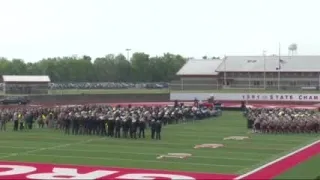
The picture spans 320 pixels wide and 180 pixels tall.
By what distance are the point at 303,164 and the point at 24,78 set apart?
5109 cm

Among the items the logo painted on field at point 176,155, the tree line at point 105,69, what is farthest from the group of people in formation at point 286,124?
the tree line at point 105,69

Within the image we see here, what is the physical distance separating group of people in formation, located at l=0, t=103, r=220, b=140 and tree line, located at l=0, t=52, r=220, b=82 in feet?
297

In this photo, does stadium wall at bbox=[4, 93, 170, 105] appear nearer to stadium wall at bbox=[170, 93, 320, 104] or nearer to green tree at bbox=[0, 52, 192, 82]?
stadium wall at bbox=[170, 93, 320, 104]

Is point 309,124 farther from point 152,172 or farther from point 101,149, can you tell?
point 152,172

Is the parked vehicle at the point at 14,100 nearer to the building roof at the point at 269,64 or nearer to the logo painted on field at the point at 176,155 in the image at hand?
the building roof at the point at 269,64

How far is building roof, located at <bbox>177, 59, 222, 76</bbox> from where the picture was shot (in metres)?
80.4

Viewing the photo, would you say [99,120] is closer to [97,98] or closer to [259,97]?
[259,97]

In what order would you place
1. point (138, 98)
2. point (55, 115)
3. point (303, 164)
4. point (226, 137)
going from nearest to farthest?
point (303, 164) < point (226, 137) < point (55, 115) < point (138, 98)

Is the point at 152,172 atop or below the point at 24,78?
below

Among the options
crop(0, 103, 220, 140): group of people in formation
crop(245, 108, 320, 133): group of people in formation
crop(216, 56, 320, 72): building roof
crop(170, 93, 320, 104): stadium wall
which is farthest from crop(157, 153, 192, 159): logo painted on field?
crop(216, 56, 320, 72): building roof

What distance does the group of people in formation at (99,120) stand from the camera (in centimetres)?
2850

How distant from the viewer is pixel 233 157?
2198 cm

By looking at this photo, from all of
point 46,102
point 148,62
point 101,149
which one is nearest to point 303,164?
point 101,149

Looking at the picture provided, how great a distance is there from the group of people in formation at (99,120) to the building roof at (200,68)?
4290 cm
